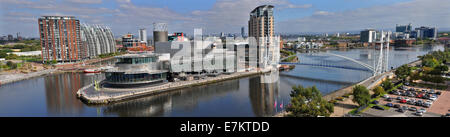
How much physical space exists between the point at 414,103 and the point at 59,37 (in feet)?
94.6

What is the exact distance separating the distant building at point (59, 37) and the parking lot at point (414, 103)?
27.3 m

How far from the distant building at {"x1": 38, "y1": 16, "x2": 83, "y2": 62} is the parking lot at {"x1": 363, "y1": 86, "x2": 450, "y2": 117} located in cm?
2728

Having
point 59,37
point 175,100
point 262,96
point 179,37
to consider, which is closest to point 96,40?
point 59,37

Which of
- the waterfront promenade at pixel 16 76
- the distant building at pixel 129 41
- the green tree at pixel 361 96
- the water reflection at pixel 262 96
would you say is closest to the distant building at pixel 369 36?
the distant building at pixel 129 41

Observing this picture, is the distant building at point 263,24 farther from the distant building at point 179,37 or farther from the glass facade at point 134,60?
the glass facade at point 134,60

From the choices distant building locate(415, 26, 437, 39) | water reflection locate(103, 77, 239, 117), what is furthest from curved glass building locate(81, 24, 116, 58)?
distant building locate(415, 26, 437, 39)

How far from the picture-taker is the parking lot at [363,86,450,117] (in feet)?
28.7

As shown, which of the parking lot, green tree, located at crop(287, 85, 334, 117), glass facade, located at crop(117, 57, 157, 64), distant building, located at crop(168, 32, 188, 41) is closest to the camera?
green tree, located at crop(287, 85, 334, 117)

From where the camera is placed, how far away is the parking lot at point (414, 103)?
8.75 meters

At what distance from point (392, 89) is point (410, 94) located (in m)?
1.10

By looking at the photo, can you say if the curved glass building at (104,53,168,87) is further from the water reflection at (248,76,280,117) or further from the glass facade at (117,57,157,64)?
the water reflection at (248,76,280,117)

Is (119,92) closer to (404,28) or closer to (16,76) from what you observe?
(16,76)
